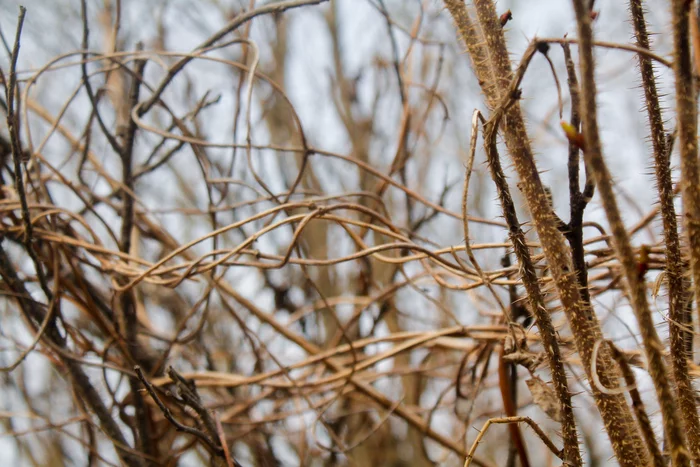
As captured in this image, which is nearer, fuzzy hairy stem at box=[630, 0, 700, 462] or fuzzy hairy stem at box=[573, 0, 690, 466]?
fuzzy hairy stem at box=[573, 0, 690, 466]

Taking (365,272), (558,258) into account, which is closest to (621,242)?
(558,258)

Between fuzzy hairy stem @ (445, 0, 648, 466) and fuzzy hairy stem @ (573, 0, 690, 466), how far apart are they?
5cm

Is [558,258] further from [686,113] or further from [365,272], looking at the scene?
[365,272]

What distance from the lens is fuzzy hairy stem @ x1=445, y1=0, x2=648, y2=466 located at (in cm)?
39

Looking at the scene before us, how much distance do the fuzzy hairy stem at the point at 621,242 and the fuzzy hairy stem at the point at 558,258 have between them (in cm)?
5

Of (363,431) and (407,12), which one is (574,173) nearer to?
(363,431)

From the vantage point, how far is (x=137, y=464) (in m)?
0.76

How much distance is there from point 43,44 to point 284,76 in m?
0.85

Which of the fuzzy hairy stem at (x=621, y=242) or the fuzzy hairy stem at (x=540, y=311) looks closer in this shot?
the fuzzy hairy stem at (x=621, y=242)

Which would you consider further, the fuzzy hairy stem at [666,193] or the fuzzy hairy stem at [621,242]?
the fuzzy hairy stem at [666,193]

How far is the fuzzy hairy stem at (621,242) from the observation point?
0.29 m

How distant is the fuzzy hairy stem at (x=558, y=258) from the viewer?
386 millimetres

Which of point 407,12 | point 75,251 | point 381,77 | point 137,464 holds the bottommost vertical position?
point 137,464

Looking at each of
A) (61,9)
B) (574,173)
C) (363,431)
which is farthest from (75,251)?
(61,9)
